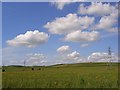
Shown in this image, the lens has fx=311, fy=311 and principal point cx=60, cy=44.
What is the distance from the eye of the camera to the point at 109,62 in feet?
436

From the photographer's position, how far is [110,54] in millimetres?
124000

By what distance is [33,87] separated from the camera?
14.8 metres

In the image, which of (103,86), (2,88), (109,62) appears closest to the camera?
(2,88)

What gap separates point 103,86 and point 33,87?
3.39 m

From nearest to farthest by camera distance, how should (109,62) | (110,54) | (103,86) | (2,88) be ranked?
1. (2,88)
2. (103,86)
3. (110,54)
4. (109,62)

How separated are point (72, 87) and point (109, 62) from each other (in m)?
120

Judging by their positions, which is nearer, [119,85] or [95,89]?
[95,89]

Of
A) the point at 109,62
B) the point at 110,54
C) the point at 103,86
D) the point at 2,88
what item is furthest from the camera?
the point at 109,62

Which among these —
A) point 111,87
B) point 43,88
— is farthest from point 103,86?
point 43,88

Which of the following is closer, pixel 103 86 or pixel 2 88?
pixel 2 88

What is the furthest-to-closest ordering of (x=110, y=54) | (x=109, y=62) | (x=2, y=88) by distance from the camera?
(x=109, y=62) < (x=110, y=54) < (x=2, y=88)

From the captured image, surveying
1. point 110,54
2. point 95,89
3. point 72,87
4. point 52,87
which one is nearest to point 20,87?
point 52,87

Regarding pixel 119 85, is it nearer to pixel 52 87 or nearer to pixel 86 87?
pixel 86 87

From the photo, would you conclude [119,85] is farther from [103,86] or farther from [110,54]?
[110,54]
